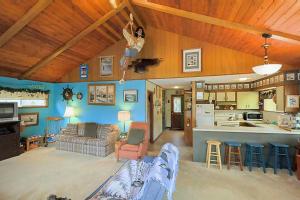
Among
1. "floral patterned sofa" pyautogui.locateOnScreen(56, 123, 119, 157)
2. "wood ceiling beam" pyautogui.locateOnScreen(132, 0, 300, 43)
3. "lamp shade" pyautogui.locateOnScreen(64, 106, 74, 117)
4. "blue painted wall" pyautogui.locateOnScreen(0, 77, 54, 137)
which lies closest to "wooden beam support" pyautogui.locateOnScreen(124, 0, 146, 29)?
"wood ceiling beam" pyautogui.locateOnScreen(132, 0, 300, 43)

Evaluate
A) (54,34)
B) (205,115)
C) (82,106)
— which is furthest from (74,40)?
(205,115)

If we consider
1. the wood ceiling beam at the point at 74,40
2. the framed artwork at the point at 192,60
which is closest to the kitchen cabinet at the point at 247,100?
the framed artwork at the point at 192,60

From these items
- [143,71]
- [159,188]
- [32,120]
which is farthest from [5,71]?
[159,188]

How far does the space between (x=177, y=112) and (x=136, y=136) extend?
5.00m

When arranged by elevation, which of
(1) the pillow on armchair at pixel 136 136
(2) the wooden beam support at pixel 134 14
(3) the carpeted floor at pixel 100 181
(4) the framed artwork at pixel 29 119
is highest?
(2) the wooden beam support at pixel 134 14

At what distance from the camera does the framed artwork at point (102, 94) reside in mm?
5699

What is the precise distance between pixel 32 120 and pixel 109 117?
276cm

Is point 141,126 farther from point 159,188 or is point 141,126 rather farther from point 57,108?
point 57,108

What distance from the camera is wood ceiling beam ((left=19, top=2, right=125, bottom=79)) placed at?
13.2ft

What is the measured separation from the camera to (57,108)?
6.48 meters

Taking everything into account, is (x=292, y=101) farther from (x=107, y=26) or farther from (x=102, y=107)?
(x=102, y=107)

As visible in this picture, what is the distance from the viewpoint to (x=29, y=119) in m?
5.59

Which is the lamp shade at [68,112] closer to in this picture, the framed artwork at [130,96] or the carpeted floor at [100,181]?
the carpeted floor at [100,181]

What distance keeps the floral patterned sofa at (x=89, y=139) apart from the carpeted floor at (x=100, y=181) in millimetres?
417
